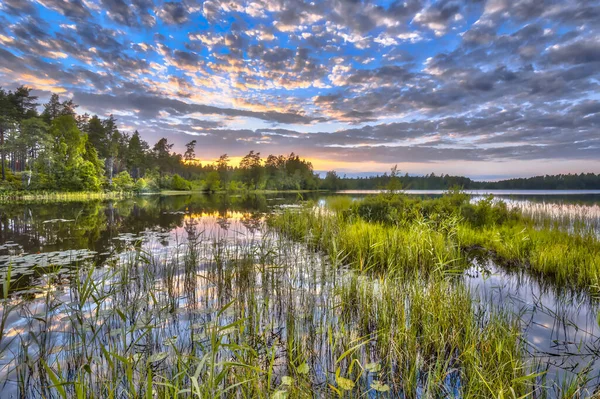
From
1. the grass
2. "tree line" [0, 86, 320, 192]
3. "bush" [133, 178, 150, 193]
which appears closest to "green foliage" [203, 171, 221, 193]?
"tree line" [0, 86, 320, 192]

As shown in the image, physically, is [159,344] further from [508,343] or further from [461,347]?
[508,343]

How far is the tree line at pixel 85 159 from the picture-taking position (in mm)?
35094

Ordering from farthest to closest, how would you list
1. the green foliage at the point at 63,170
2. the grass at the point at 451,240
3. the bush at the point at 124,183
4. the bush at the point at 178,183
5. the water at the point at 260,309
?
the bush at the point at 178,183, the bush at the point at 124,183, the green foliage at the point at 63,170, the grass at the point at 451,240, the water at the point at 260,309

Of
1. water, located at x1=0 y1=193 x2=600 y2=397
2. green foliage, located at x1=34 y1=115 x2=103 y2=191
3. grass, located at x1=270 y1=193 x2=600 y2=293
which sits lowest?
water, located at x1=0 y1=193 x2=600 y2=397

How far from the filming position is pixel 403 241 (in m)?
7.19

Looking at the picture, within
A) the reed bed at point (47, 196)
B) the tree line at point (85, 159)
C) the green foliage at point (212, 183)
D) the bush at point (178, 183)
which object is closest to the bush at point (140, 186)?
the tree line at point (85, 159)

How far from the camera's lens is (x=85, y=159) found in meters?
43.7

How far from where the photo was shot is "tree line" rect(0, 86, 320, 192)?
35094 mm

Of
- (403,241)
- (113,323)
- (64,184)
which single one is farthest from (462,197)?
(64,184)

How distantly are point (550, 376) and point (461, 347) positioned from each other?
0.81m

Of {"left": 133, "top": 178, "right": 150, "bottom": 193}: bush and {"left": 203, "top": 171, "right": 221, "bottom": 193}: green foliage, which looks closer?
{"left": 133, "top": 178, "right": 150, "bottom": 193}: bush

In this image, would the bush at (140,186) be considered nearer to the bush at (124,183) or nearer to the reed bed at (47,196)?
the bush at (124,183)

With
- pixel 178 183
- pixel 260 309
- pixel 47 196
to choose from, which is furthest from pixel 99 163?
pixel 260 309

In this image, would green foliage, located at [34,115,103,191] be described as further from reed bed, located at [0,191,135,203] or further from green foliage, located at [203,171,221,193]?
green foliage, located at [203,171,221,193]
